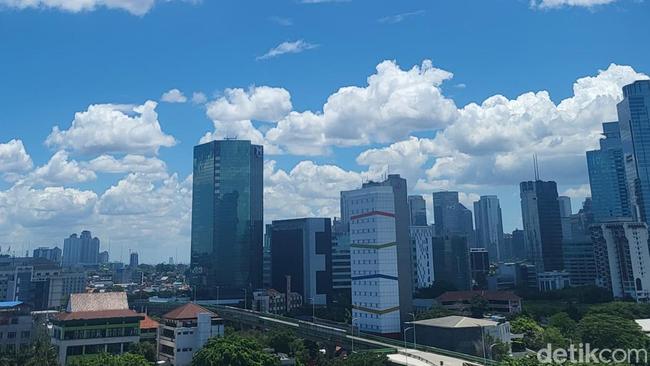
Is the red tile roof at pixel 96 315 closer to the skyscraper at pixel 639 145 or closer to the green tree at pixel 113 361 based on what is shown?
→ the green tree at pixel 113 361

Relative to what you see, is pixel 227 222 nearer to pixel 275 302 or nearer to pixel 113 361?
pixel 275 302

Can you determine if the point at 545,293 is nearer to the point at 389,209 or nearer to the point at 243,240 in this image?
the point at 389,209

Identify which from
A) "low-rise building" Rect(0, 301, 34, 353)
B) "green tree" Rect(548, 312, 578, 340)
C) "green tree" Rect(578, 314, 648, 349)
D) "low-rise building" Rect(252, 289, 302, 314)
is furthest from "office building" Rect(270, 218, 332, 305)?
"green tree" Rect(578, 314, 648, 349)

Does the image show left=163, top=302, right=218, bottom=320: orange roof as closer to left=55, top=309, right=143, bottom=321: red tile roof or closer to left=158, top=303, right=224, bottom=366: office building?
left=158, top=303, right=224, bottom=366: office building

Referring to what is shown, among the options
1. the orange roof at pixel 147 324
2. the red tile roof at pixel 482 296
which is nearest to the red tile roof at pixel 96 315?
the orange roof at pixel 147 324

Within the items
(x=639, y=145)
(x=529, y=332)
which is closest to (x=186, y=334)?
(x=529, y=332)

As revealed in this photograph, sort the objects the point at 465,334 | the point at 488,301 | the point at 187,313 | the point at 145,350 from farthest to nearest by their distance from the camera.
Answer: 1. the point at 488,301
2. the point at 187,313
3. the point at 145,350
4. the point at 465,334
